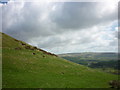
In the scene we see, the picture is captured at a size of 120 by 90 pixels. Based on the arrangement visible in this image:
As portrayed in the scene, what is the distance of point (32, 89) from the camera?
2123cm

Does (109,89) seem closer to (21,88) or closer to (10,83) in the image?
(21,88)

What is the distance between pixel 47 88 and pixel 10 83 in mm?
7244

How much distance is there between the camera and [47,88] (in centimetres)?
2244

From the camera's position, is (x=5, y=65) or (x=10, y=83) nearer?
(x=10, y=83)

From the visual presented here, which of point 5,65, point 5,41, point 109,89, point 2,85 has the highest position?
point 5,41

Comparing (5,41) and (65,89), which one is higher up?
(5,41)

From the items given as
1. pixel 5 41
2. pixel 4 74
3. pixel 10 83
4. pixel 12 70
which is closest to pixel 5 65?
pixel 12 70

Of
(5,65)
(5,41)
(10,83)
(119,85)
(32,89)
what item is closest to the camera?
(32,89)

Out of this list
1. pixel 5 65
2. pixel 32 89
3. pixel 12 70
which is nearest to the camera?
pixel 32 89

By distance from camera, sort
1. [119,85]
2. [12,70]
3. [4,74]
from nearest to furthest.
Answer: [119,85] → [4,74] → [12,70]

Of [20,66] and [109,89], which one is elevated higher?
[20,66]

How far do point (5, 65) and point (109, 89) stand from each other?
2704 centimetres

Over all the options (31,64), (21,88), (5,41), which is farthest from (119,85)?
(5,41)

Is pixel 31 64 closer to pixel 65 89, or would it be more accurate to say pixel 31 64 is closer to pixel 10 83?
pixel 10 83
